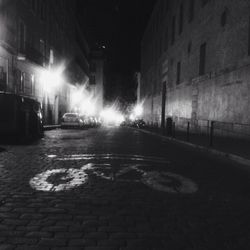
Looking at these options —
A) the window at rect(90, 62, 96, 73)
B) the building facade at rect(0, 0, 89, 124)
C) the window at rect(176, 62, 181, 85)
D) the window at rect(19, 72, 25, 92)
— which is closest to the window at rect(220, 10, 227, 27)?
the window at rect(176, 62, 181, 85)

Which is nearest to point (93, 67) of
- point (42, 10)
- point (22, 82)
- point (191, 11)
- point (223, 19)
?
point (42, 10)

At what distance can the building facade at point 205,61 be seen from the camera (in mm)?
17906

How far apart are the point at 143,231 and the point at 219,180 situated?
367cm

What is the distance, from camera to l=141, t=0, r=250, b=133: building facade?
17906 millimetres

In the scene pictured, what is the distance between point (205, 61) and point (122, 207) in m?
21.0

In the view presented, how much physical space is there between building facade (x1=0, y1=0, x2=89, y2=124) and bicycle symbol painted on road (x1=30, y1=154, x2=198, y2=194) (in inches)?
655

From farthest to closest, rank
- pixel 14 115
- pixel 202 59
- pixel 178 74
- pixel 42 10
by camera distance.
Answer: pixel 42 10, pixel 178 74, pixel 202 59, pixel 14 115

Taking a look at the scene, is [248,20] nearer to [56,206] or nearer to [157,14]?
[56,206]

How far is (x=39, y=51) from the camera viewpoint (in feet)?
111

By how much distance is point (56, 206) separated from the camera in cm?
489

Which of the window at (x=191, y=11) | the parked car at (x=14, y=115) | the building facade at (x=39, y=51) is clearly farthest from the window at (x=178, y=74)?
the parked car at (x=14, y=115)

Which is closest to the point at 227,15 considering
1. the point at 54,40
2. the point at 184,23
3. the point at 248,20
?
the point at 248,20

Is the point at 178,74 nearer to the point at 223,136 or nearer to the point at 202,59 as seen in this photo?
the point at 202,59

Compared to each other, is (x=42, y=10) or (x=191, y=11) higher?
(x=42, y=10)
